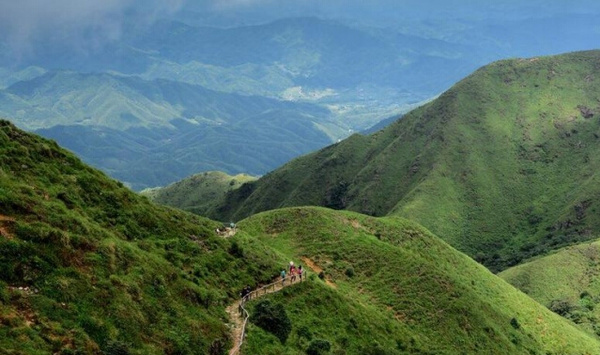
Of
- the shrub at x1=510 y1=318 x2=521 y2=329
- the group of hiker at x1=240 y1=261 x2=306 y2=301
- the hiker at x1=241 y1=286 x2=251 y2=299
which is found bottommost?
the shrub at x1=510 y1=318 x2=521 y2=329

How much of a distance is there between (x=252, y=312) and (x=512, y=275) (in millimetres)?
142955

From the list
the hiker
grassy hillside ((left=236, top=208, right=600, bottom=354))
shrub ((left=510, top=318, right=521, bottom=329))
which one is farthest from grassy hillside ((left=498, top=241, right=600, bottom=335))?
the hiker

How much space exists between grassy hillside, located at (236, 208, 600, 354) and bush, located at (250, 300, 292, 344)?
1112 millimetres

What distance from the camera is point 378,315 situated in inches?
3115

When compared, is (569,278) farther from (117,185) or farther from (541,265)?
(117,185)

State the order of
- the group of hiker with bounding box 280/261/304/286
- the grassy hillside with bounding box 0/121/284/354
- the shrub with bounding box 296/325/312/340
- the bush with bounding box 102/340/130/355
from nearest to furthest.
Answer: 1. the bush with bounding box 102/340/130/355
2. the grassy hillside with bounding box 0/121/284/354
3. the shrub with bounding box 296/325/312/340
4. the group of hiker with bounding box 280/261/304/286

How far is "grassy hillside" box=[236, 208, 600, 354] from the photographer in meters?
67.9

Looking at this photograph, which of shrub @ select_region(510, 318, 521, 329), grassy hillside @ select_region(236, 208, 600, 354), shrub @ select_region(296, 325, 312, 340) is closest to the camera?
shrub @ select_region(296, 325, 312, 340)

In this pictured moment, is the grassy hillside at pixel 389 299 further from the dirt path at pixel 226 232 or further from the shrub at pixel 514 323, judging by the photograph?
the dirt path at pixel 226 232

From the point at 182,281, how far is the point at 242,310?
710 cm

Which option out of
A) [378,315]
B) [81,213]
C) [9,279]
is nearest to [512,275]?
[378,315]

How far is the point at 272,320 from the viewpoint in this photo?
56.9m

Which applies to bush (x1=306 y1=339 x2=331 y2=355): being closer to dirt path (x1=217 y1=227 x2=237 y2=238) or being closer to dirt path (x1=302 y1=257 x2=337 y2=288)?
dirt path (x1=217 y1=227 x2=237 y2=238)

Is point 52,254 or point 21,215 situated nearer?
point 52,254
